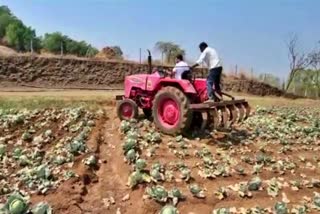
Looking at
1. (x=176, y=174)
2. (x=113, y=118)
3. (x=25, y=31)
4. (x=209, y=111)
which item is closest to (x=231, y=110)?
(x=209, y=111)

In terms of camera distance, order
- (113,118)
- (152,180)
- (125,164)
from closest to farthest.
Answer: (152,180)
(125,164)
(113,118)

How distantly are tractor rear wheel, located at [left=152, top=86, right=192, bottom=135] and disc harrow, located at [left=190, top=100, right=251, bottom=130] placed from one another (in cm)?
24

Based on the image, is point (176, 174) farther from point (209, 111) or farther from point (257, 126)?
point (257, 126)

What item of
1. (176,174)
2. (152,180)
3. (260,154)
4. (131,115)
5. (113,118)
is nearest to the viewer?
(152,180)

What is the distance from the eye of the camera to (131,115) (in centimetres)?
1178

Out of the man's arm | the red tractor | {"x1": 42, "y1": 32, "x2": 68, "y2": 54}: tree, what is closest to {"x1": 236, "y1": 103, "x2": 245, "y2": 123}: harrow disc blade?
the red tractor

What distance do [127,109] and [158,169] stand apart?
15.5ft

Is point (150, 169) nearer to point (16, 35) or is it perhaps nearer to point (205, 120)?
point (205, 120)

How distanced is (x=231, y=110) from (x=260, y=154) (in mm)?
1433

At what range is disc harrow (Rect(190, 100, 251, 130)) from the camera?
30.9 feet

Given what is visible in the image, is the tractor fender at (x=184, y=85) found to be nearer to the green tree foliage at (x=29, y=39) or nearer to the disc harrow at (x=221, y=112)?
the disc harrow at (x=221, y=112)

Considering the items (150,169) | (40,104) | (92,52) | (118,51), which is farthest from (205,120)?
(92,52)

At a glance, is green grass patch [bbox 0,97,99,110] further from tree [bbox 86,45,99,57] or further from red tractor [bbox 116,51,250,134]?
tree [bbox 86,45,99,57]

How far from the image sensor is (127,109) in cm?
1184
